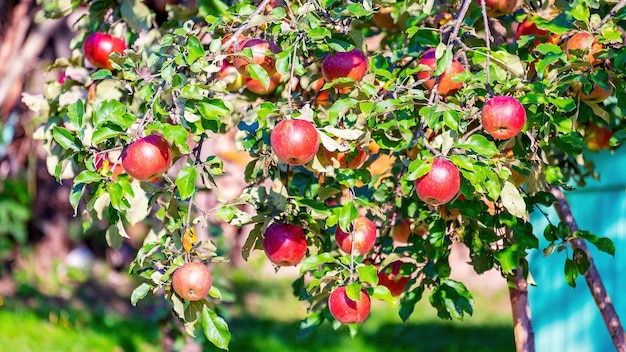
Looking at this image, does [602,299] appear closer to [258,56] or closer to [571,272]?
[571,272]

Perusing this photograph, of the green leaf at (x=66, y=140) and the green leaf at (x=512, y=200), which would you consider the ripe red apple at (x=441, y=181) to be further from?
the green leaf at (x=66, y=140)

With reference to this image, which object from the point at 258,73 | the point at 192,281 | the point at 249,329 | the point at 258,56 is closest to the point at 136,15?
the point at 258,56

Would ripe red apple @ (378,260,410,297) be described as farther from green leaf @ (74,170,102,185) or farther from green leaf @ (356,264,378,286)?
green leaf @ (74,170,102,185)

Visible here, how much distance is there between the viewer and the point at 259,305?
A: 549 centimetres

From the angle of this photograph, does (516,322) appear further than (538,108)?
Yes

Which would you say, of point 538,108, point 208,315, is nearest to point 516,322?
point 538,108

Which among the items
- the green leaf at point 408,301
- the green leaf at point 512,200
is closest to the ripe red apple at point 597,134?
the green leaf at point 408,301

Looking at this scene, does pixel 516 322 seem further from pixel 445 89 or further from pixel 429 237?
pixel 445 89

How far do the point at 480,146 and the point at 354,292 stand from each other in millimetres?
329

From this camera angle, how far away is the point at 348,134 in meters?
1.43

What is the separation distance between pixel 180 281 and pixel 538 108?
0.73 meters

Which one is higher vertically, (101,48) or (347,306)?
(101,48)

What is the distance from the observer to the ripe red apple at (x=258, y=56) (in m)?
1.51

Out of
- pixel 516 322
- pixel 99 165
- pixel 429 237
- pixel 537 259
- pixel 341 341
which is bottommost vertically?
pixel 341 341
